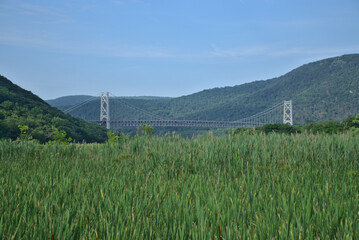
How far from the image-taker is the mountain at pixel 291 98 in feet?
342

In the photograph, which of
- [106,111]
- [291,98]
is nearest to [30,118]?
[106,111]

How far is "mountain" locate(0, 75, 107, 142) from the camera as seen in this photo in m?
35.1

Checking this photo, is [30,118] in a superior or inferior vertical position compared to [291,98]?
inferior

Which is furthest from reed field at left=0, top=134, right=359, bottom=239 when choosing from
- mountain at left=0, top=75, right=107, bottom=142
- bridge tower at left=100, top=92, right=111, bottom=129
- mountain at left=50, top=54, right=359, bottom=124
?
mountain at left=50, top=54, right=359, bottom=124

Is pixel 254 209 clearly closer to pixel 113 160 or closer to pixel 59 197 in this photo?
pixel 59 197

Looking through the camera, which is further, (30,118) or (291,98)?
(291,98)

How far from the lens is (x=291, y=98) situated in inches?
4872

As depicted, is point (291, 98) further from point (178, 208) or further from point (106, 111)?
point (178, 208)

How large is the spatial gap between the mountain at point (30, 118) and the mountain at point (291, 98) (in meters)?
46.7

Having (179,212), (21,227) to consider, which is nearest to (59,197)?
(21,227)

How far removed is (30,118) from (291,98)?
10503 cm

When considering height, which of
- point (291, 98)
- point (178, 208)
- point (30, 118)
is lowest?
point (178, 208)

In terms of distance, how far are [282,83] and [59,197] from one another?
484 ft

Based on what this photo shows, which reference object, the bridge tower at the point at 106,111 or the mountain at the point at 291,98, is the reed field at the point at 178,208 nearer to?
the bridge tower at the point at 106,111
